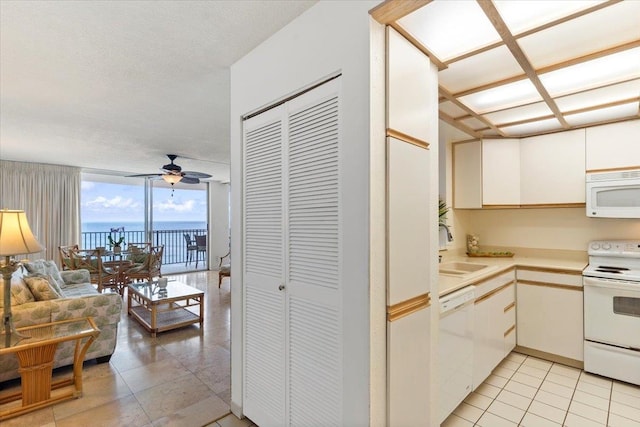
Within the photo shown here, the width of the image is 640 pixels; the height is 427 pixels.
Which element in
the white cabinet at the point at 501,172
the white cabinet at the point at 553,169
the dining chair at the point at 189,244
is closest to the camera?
the white cabinet at the point at 553,169

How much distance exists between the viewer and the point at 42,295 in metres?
2.67

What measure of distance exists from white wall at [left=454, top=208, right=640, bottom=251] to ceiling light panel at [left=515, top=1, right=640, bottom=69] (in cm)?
217

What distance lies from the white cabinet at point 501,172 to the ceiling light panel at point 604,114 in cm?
60

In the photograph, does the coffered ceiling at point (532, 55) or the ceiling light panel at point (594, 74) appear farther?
the ceiling light panel at point (594, 74)

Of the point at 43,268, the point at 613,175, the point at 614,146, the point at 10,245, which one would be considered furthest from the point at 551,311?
the point at 43,268

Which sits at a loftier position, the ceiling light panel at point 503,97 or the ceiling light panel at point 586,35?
the ceiling light panel at point 586,35

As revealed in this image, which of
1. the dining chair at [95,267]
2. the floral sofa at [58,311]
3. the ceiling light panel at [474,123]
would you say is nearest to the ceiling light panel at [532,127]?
the ceiling light panel at [474,123]

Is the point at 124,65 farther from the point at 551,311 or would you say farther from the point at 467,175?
the point at 551,311

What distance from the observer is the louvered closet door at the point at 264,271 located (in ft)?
5.80

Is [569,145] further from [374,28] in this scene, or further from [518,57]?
[374,28]

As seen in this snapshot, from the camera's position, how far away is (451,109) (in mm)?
2582

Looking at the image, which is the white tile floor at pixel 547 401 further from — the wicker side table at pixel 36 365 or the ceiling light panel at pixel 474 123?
the wicker side table at pixel 36 365

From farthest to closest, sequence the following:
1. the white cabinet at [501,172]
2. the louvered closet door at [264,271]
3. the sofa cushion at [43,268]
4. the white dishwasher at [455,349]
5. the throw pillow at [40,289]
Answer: the sofa cushion at [43,268]
the white cabinet at [501,172]
the throw pillow at [40,289]
the white dishwasher at [455,349]
the louvered closet door at [264,271]

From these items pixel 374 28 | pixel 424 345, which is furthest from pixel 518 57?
pixel 424 345
